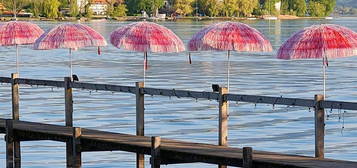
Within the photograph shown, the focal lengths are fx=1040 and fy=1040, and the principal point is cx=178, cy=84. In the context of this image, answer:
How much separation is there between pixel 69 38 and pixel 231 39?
5191mm

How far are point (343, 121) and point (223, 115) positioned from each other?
1620 centimetres

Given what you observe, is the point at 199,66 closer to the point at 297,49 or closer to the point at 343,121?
the point at 343,121

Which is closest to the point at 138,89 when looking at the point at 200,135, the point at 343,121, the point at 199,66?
the point at 200,135

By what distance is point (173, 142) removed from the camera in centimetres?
2147

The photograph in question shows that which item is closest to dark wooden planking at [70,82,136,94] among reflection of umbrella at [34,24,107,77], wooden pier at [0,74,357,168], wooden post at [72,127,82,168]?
wooden pier at [0,74,357,168]

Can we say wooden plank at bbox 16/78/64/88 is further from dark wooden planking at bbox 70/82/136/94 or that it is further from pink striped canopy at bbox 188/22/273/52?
pink striped canopy at bbox 188/22/273/52

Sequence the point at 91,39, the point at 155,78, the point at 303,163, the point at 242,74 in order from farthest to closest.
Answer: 1. the point at 242,74
2. the point at 155,78
3. the point at 91,39
4. the point at 303,163

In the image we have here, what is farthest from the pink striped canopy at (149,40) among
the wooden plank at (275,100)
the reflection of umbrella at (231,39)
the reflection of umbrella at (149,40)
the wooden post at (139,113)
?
the wooden plank at (275,100)

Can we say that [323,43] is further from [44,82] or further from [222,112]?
[44,82]

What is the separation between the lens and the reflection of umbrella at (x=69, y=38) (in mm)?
27509

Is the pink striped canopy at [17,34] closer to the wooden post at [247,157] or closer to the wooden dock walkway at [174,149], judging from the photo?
the wooden dock walkway at [174,149]

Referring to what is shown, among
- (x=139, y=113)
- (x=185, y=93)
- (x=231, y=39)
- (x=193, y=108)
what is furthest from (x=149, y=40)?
(x=193, y=108)

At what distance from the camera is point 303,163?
18.5 metres

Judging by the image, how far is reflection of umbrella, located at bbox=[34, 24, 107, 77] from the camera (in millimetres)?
27509
